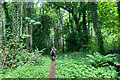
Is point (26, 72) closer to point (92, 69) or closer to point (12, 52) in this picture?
point (12, 52)

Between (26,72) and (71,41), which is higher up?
A: (71,41)

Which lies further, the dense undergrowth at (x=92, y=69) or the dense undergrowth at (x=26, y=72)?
the dense undergrowth at (x=92, y=69)

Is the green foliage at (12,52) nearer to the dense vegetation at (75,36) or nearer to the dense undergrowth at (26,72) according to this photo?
the dense vegetation at (75,36)

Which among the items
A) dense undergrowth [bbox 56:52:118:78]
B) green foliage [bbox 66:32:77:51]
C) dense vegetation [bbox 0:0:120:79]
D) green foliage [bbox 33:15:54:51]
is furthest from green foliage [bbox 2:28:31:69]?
green foliage [bbox 66:32:77:51]

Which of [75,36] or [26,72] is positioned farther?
[75,36]

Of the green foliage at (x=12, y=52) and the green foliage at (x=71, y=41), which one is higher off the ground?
the green foliage at (x=12, y=52)

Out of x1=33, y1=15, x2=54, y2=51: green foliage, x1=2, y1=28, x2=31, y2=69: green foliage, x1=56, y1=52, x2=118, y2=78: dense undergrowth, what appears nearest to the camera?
x1=2, y1=28, x2=31, y2=69: green foliage

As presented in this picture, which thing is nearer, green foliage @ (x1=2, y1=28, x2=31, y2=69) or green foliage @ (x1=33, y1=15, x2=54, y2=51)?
green foliage @ (x1=2, y1=28, x2=31, y2=69)

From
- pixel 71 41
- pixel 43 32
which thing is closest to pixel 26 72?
pixel 43 32

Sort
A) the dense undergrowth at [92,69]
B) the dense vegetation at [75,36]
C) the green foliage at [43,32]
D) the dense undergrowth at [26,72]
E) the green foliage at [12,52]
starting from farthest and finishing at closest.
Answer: the green foliage at [43,32] < the dense vegetation at [75,36] < the dense undergrowth at [92,69] < the dense undergrowth at [26,72] < the green foliage at [12,52]

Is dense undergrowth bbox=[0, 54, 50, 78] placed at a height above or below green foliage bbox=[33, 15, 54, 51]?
below

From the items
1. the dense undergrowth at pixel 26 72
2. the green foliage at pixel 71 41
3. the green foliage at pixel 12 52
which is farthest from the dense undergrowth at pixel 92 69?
the green foliage at pixel 71 41

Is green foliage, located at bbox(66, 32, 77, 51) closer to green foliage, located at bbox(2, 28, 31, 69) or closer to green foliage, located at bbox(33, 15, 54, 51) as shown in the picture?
green foliage, located at bbox(33, 15, 54, 51)

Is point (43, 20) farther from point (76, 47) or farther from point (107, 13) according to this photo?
point (107, 13)
